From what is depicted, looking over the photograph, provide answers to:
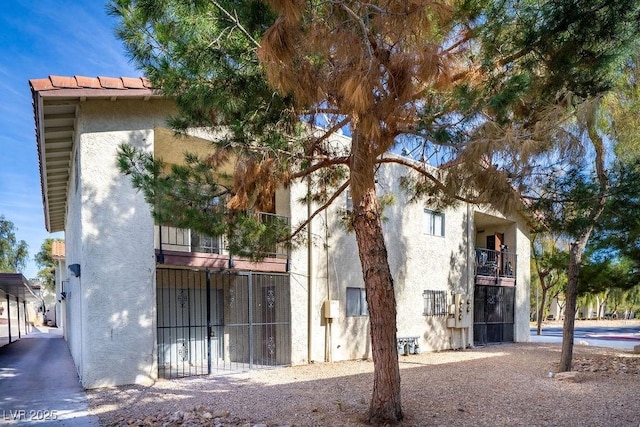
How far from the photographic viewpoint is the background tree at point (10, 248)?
126ft

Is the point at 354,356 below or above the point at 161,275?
below

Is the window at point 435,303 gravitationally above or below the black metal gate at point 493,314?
above

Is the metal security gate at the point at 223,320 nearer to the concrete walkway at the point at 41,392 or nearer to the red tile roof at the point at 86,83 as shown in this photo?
the concrete walkway at the point at 41,392

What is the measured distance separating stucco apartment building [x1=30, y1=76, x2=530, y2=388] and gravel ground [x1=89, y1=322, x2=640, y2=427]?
1.11 metres

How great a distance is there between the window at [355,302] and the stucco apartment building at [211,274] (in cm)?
4

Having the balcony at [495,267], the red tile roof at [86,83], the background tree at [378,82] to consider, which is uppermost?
the red tile roof at [86,83]

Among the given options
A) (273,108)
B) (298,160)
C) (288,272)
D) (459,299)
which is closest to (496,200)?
(298,160)

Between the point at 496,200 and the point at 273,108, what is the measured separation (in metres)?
3.34

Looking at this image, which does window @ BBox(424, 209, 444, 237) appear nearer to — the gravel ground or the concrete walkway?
the gravel ground

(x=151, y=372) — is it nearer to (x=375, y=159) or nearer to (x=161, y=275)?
(x=161, y=275)

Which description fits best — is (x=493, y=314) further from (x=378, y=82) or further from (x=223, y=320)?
(x=378, y=82)

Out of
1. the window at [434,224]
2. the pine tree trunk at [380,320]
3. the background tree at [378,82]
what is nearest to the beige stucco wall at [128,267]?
the pine tree trunk at [380,320]

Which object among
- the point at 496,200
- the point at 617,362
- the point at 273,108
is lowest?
the point at 617,362

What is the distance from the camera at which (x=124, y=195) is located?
9.69 m
